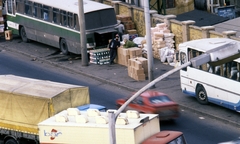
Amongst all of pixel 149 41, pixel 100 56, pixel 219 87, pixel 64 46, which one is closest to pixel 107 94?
pixel 149 41

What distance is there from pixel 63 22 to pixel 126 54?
4.86 m

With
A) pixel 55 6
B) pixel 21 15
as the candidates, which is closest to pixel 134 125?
pixel 55 6

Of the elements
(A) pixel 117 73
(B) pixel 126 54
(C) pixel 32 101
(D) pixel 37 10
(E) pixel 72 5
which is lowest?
(A) pixel 117 73

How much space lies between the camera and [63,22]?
44.2 metres

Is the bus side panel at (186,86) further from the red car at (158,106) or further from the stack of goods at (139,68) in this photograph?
the stack of goods at (139,68)

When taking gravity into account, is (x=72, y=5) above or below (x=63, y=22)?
above

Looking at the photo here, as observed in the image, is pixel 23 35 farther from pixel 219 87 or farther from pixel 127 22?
pixel 219 87

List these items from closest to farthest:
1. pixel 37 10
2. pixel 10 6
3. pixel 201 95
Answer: pixel 201 95 < pixel 37 10 < pixel 10 6

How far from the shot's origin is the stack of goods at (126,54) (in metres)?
40.9

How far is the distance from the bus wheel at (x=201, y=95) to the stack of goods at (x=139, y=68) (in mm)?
4922

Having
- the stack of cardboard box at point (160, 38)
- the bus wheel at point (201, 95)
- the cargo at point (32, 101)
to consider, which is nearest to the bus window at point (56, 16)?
the stack of cardboard box at point (160, 38)

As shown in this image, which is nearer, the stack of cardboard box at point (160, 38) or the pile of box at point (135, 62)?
the pile of box at point (135, 62)

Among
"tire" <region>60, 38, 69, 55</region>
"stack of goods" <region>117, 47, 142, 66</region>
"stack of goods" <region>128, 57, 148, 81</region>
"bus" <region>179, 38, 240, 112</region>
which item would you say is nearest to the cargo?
"bus" <region>179, 38, 240, 112</region>

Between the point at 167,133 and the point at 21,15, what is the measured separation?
24689mm
